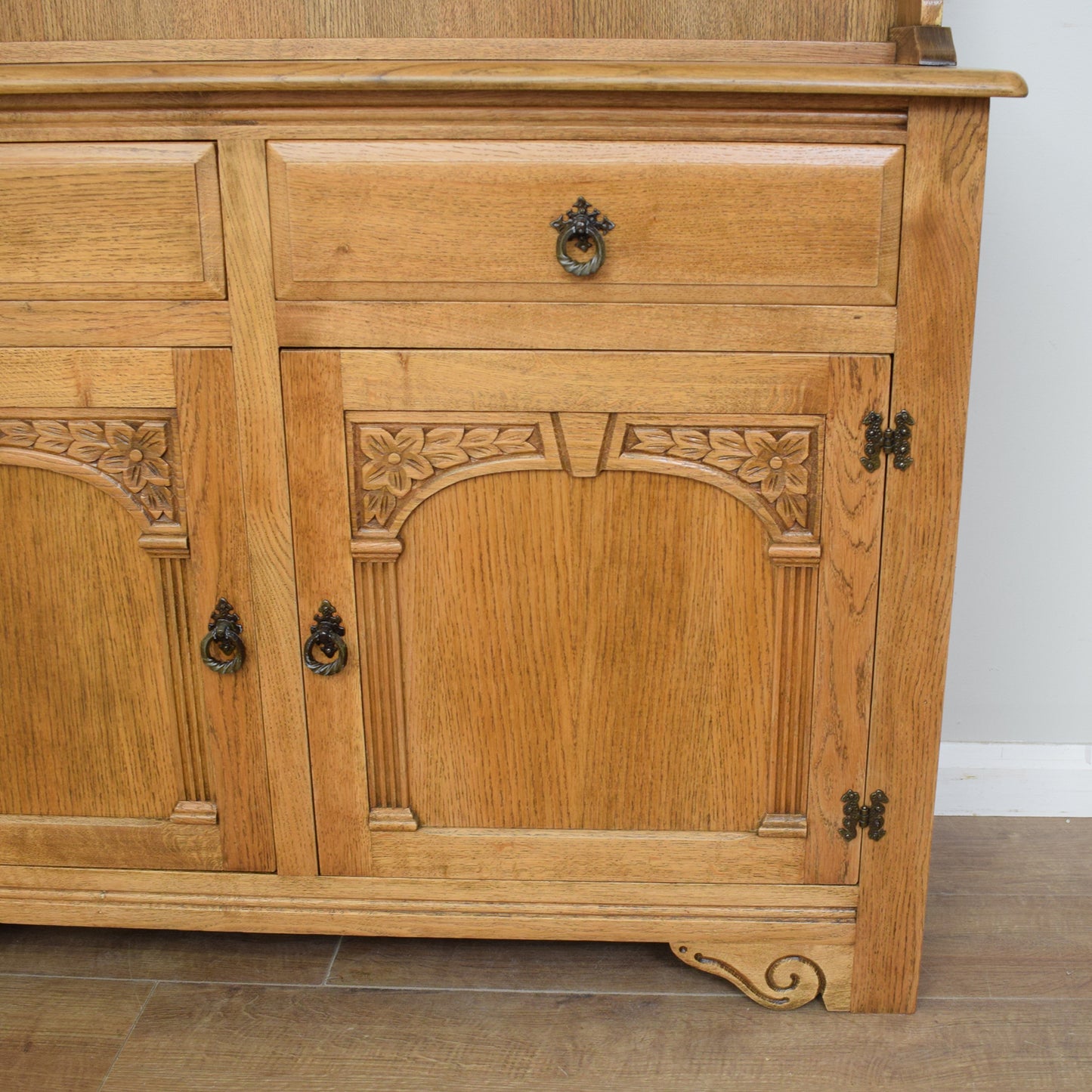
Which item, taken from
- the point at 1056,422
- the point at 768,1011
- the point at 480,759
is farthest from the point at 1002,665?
the point at 480,759

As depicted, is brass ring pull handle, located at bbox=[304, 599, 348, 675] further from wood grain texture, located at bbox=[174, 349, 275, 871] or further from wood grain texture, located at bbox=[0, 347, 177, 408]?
wood grain texture, located at bbox=[0, 347, 177, 408]

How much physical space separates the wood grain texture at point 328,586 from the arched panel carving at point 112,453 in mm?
134

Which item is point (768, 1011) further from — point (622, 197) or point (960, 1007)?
point (622, 197)

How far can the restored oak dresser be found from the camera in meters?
1.08

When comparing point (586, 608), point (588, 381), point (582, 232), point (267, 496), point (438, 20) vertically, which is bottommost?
point (586, 608)

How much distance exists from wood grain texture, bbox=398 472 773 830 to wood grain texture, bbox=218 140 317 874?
0.13 metres

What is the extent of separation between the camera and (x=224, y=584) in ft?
3.99

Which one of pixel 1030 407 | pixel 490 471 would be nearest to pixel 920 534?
pixel 490 471

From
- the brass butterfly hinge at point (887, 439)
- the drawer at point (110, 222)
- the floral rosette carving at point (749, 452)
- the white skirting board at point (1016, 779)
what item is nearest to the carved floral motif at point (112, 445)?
the drawer at point (110, 222)

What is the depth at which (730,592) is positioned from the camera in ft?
3.90

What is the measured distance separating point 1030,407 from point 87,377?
1258mm

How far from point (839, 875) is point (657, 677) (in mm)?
314

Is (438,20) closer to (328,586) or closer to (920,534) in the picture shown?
(328,586)

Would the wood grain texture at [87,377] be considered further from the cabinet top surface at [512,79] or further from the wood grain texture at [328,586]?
the cabinet top surface at [512,79]
